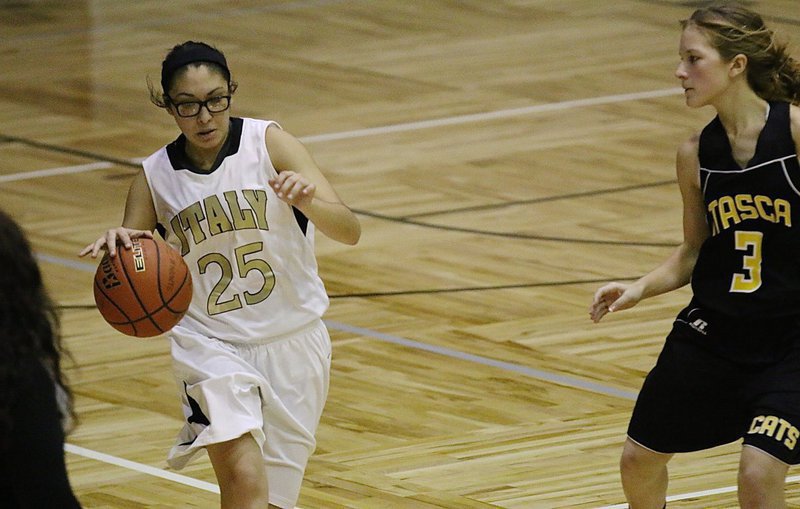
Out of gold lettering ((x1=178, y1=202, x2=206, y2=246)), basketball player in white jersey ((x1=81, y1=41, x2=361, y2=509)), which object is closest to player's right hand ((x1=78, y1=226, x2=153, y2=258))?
basketball player in white jersey ((x1=81, y1=41, x2=361, y2=509))

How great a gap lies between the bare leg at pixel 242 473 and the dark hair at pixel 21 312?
1.48 meters

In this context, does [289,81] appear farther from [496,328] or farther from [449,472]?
[449,472]

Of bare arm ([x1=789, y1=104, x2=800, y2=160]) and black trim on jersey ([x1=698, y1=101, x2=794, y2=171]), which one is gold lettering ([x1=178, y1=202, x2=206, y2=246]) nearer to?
black trim on jersey ([x1=698, y1=101, x2=794, y2=171])

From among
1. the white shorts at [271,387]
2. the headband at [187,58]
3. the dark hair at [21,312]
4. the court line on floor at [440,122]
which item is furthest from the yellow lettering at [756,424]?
the court line on floor at [440,122]

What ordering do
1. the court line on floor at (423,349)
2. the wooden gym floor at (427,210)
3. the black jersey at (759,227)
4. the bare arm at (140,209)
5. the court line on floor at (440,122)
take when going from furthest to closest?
the court line on floor at (440,122), the wooden gym floor at (427,210), the court line on floor at (423,349), the bare arm at (140,209), the black jersey at (759,227)

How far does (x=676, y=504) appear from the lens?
5492 millimetres

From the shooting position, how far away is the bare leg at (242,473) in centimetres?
451

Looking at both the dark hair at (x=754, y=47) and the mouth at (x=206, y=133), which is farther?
the mouth at (x=206, y=133)

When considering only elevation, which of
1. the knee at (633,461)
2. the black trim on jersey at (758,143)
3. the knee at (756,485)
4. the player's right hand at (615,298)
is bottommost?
the knee at (633,461)

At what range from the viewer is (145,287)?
4.52 meters

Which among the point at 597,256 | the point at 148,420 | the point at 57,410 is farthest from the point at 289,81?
the point at 57,410

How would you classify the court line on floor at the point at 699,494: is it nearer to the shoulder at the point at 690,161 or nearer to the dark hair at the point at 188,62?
the shoulder at the point at 690,161

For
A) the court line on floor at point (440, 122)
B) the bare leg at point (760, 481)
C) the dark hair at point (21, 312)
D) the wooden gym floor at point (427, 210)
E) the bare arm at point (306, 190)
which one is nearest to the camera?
the dark hair at point (21, 312)

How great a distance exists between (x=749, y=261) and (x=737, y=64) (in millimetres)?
513
